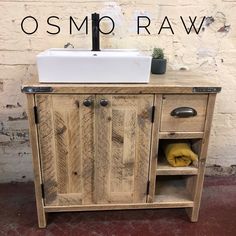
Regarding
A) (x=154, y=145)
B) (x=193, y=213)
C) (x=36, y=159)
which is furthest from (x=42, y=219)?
(x=193, y=213)

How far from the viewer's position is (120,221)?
4.60 feet

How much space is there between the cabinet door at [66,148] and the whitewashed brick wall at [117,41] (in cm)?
46

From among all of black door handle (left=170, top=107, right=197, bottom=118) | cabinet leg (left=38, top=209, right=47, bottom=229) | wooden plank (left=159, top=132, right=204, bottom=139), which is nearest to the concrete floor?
cabinet leg (left=38, top=209, right=47, bottom=229)

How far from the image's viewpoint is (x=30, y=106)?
1112 millimetres

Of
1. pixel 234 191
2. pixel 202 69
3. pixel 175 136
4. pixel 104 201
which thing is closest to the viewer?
pixel 175 136

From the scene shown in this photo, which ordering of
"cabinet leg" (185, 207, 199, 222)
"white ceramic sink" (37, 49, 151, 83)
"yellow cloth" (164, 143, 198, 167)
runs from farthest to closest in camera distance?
"cabinet leg" (185, 207, 199, 222), "yellow cloth" (164, 143, 198, 167), "white ceramic sink" (37, 49, 151, 83)

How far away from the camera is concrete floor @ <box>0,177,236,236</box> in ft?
4.39

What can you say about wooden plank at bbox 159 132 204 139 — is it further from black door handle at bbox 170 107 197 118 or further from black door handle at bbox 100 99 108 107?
black door handle at bbox 100 99 108 107

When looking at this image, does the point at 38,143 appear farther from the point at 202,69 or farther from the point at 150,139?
the point at 202,69

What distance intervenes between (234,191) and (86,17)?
1377 millimetres

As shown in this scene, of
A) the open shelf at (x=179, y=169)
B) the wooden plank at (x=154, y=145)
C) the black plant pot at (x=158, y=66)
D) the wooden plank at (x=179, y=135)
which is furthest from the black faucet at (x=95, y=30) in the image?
the open shelf at (x=179, y=169)

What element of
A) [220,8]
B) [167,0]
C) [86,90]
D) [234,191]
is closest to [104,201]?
[86,90]

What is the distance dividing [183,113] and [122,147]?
1.03ft

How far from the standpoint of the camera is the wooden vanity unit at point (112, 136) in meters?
1.12
